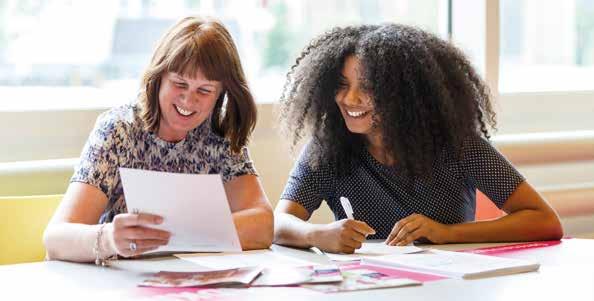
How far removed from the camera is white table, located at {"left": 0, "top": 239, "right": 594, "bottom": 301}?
2.10 meters

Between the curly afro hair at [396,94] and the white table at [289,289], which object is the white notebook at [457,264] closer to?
the white table at [289,289]

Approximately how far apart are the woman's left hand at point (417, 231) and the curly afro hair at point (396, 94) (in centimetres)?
27

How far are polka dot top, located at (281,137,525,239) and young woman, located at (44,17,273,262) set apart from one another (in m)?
0.23

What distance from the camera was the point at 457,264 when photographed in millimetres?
2404

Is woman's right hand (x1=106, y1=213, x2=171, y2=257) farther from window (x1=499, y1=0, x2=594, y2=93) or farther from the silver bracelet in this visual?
window (x1=499, y1=0, x2=594, y2=93)

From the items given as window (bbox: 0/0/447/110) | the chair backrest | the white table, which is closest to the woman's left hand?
the white table

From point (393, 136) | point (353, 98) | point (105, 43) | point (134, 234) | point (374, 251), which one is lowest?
point (374, 251)

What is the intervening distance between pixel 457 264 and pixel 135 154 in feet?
3.05

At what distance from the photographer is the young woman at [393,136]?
2977mm

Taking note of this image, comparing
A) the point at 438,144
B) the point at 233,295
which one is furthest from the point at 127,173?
the point at 438,144

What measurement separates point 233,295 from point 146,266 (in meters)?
0.40

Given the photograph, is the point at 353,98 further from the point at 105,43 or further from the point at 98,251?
the point at 105,43

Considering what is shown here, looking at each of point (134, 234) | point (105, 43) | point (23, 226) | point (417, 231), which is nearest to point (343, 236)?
point (417, 231)

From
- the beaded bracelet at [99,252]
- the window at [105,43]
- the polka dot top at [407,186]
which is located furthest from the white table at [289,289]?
the window at [105,43]
